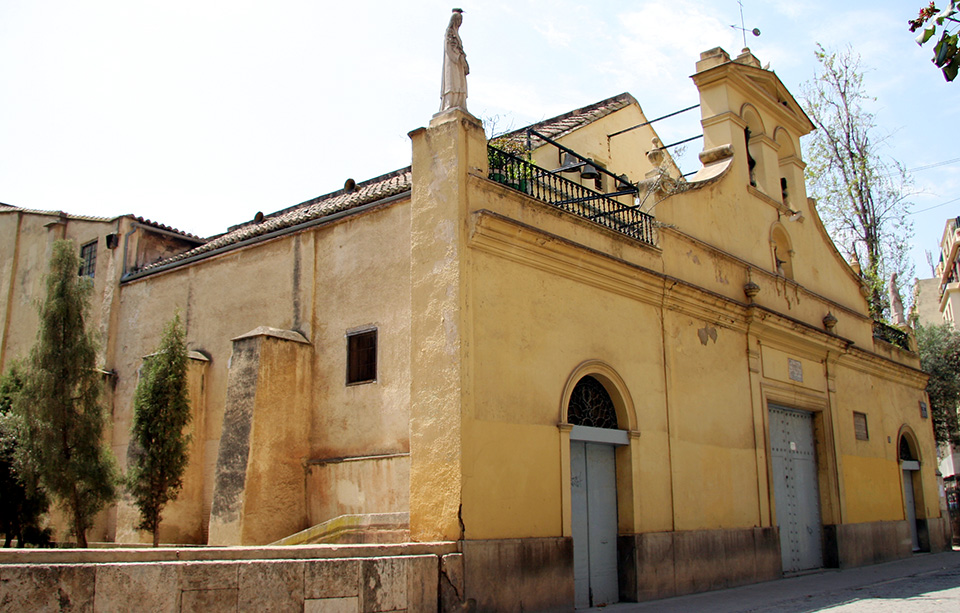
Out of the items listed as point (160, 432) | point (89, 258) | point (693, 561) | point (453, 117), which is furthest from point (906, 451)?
point (89, 258)

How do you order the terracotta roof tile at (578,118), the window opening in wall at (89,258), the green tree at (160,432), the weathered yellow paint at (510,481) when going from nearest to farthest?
the weathered yellow paint at (510,481)
the green tree at (160,432)
the window opening in wall at (89,258)
the terracotta roof tile at (578,118)

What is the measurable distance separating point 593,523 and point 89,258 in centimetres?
1217

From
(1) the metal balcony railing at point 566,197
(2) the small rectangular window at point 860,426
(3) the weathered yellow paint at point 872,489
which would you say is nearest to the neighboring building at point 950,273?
(3) the weathered yellow paint at point 872,489

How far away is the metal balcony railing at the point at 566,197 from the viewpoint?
10.2 meters

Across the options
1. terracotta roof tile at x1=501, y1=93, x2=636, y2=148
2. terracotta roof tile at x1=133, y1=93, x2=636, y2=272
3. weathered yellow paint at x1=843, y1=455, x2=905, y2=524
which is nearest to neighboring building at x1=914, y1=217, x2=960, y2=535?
weathered yellow paint at x1=843, y1=455, x2=905, y2=524

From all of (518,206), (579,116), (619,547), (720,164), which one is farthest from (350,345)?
(579,116)

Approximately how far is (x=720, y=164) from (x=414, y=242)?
814cm

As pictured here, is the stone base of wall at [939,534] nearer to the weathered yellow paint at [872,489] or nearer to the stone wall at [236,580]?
the weathered yellow paint at [872,489]

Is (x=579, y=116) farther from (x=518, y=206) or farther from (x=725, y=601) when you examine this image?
(x=725, y=601)

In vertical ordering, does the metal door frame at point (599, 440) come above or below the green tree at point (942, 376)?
below

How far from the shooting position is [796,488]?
15539 millimetres

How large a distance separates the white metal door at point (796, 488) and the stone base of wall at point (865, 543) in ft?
0.71

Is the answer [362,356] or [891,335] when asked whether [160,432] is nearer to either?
[362,356]

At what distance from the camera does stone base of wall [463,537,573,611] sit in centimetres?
841
